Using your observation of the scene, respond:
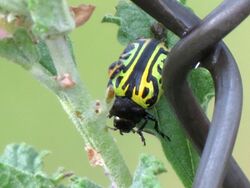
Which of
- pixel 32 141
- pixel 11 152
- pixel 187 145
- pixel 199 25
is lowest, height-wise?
pixel 32 141

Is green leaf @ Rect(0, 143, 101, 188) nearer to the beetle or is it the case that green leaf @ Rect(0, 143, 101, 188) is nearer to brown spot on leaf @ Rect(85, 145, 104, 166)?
brown spot on leaf @ Rect(85, 145, 104, 166)

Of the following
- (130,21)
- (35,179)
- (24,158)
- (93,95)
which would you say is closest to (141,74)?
(130,21)

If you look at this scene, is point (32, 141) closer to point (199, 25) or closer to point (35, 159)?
point (35, 159)

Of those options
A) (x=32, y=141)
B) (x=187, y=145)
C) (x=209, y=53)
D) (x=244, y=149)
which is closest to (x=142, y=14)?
(x=187, y=145)

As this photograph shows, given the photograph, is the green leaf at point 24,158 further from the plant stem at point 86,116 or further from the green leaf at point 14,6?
the green leaf at point 14,6

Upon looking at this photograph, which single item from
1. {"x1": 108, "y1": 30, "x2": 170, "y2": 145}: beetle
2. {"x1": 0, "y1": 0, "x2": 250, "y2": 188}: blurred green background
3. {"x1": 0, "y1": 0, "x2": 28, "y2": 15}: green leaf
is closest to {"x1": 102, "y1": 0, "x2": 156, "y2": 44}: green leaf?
{"x1": 108, "y1": 30, "x2": 170, "y2": 145}: beetle

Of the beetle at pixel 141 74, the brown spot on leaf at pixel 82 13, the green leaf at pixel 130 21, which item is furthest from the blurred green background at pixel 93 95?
the brown spot on leaf at pixel 82 13

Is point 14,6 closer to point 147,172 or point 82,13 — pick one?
point 82,13
